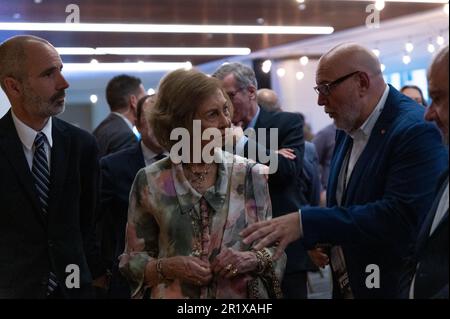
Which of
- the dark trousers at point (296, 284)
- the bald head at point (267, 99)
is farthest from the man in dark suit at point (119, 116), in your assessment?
the dark trousers at point (296, 284)

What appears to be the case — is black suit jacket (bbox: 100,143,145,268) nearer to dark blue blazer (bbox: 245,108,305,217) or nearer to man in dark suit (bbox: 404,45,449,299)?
dark blue blazer (bbox: 245,108,305,217)

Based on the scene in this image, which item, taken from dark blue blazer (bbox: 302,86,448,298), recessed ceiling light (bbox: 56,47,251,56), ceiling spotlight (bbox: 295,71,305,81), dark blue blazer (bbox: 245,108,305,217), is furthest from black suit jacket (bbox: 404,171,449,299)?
ceiling spotlight (bbox: 295,71,305,81)

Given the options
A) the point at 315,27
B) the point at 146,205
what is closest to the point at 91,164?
the point at 146,205

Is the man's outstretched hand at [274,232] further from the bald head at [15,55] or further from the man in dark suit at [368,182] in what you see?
Answer: the bald head at [15,55]

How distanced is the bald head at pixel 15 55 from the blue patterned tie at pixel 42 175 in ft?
0.68

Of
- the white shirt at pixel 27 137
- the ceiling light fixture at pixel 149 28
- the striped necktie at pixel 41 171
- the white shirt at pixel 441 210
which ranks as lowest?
the white shirt at pixel 441 210

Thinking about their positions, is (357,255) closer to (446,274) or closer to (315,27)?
(446,274)

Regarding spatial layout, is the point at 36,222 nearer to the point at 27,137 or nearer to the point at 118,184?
the point at 27,137

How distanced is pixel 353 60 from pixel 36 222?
43.5 inches

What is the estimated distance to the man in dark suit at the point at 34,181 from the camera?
223 cm

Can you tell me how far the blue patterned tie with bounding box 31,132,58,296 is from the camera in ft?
7.40

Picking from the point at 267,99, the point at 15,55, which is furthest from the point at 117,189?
the point at 267,99
